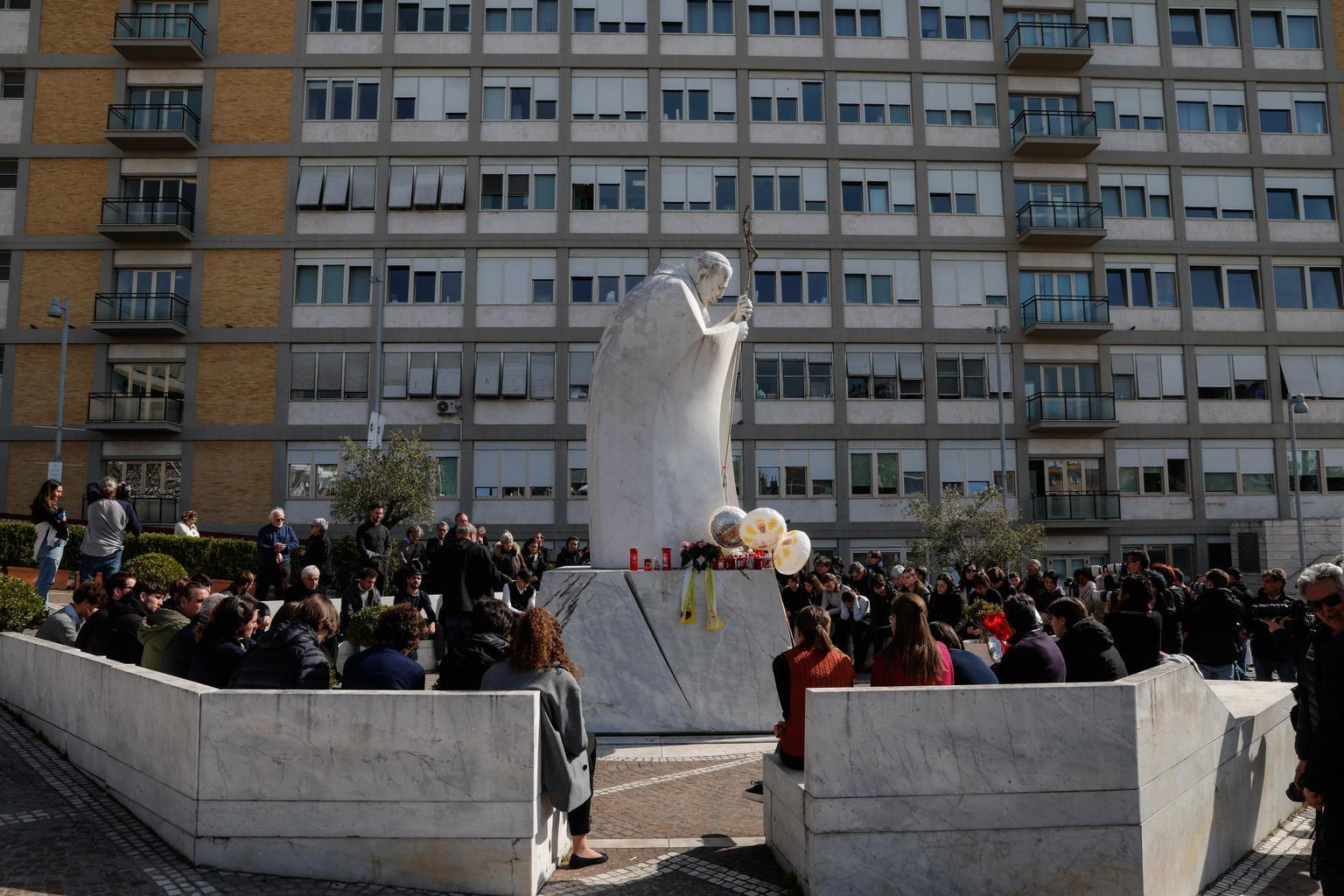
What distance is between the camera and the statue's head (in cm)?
1116

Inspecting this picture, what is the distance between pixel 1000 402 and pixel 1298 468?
32.6 feet

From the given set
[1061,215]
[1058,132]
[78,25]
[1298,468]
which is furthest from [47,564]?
[1298,468]

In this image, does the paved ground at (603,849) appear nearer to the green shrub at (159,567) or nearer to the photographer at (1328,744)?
the photographer at (1328,744)

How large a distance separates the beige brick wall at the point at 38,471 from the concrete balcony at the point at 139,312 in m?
4.21

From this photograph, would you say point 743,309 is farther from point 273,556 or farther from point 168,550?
point 168,550

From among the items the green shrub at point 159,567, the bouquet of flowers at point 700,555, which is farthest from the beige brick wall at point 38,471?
the bouquet of flowers at point 700,555

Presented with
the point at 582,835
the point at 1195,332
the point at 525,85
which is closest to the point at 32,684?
the point at 582,835

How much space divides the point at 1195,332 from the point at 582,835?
36.4m

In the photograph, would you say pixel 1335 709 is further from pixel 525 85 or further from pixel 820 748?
pixel 525 85

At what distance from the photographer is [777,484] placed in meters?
34.5

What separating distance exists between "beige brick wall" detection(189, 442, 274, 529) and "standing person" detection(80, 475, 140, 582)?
1971cm

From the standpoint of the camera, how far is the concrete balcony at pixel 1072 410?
3506 cm

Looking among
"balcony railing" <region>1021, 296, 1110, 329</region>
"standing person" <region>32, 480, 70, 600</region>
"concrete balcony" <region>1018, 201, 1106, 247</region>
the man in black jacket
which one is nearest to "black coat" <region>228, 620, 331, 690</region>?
the man in black jacket

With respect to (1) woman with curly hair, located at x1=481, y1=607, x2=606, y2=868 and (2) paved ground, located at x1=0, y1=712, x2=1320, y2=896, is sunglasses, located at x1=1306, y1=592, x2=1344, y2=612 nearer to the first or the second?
(2) paved ground, located at x1=0, y1=712, x2=1320, y2=896
